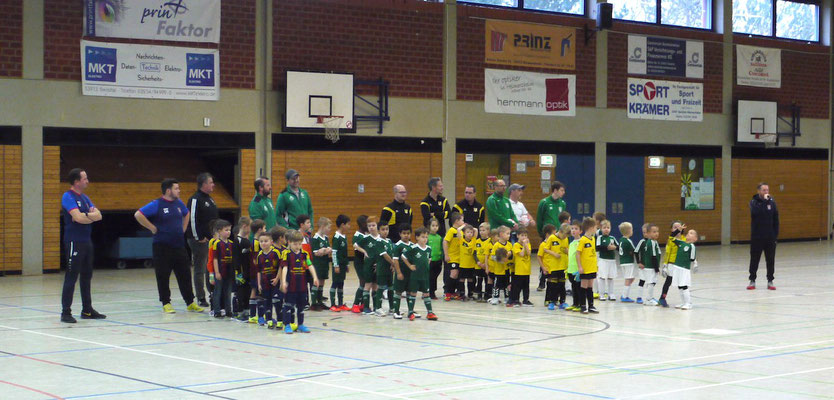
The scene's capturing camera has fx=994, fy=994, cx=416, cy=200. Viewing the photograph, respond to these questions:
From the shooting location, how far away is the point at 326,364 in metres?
10.2

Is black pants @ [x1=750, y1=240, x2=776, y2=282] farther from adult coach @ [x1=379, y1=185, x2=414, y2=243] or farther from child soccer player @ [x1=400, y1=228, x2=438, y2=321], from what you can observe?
child soccer player @ [x1=400, y1=228, x2=438, y2=321]

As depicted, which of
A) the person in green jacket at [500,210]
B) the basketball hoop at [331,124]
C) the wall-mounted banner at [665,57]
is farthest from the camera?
the wall-mounted banner at [665,57]

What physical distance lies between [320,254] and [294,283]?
2.17 metres

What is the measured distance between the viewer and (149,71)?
22.6 meters

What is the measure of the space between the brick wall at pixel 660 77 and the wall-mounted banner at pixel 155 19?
40.0ft

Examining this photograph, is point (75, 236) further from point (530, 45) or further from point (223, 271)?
Result: point (530, 45)

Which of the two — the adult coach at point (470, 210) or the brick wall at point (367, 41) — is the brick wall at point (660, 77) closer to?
the brick wall at point (367, 41)

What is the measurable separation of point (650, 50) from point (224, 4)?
13.4 meters

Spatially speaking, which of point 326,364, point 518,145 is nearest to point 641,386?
point 326,364

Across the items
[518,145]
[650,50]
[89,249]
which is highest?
[650,50]

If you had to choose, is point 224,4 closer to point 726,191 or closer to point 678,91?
point 678,91

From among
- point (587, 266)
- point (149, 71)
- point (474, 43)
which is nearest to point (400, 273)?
point (587, 266)

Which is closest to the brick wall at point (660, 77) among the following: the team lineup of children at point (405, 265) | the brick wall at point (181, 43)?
the brick wall at point (181, 43)

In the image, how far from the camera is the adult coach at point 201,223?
15156 millimetres
